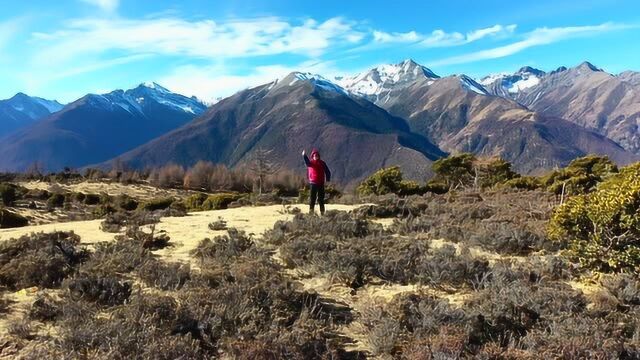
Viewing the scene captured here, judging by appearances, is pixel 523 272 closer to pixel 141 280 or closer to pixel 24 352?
pixel 141 280

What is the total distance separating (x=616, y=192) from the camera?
8875 mm

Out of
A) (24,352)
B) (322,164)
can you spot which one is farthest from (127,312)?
(322,164)

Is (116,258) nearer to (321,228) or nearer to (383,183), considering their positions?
(321,228)

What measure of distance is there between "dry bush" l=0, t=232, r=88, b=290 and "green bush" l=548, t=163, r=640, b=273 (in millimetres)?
8247

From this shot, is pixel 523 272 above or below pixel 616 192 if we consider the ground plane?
below

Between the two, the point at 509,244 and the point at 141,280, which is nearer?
the point at 141,280

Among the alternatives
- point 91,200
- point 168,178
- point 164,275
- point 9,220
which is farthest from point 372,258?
point 168,178

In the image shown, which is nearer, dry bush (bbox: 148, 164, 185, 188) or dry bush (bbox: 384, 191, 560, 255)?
dry bush (bbox: 384, 191, 560, 255)

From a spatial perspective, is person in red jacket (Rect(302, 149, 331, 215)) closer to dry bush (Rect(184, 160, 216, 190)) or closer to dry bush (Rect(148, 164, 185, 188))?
dry bush (Rect(148, 164, 185, 188))

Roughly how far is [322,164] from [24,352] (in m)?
9.85

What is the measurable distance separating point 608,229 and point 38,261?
29.5ft

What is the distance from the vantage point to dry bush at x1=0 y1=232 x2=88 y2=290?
7.31 m

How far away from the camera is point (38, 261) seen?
7574 mm

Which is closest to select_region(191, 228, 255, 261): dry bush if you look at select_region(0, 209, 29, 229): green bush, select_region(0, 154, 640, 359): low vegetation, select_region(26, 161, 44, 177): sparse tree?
select_region(0, 154, 640, 359): low vegetation
